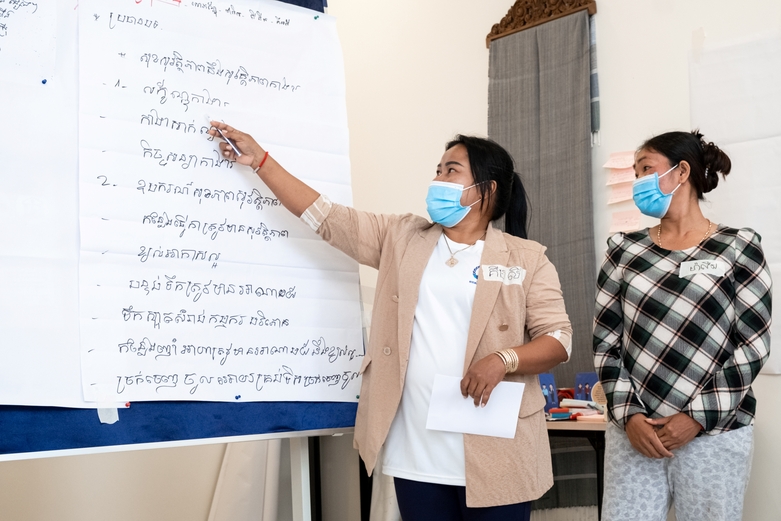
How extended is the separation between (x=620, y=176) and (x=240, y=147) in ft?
6.06

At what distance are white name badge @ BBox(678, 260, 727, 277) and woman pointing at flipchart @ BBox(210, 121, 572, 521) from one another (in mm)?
340

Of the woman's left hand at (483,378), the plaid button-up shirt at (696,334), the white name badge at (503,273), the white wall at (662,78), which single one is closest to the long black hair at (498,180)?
the white name badge at (503,273)

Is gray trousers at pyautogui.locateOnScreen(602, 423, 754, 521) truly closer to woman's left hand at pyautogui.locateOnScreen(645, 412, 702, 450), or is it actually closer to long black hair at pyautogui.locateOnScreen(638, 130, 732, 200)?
woman's left hand at pyautogui.locateOnScreen(645, 412, 702, 450)

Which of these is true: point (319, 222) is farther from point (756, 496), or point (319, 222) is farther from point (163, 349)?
point (756, 496)

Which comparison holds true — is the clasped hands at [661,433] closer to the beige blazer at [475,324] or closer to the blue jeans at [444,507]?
the beige blazer at [475,324]

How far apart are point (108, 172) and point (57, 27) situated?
345 mm

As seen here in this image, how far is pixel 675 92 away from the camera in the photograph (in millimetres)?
2949

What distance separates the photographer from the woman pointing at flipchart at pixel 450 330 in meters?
1.68

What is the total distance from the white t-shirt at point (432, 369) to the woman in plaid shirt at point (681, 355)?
1.58ft

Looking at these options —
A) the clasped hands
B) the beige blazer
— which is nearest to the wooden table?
the clasped hands

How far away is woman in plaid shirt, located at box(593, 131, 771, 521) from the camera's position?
1783 millimetres

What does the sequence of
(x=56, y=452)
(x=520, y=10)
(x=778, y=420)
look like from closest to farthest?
1. (x=56, y=452)
2. (x=778, y=420)
3. (x=520, y=10)

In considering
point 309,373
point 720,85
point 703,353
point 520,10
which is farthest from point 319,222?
point 520,10

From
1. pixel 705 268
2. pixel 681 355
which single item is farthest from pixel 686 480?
pixel 705 268
